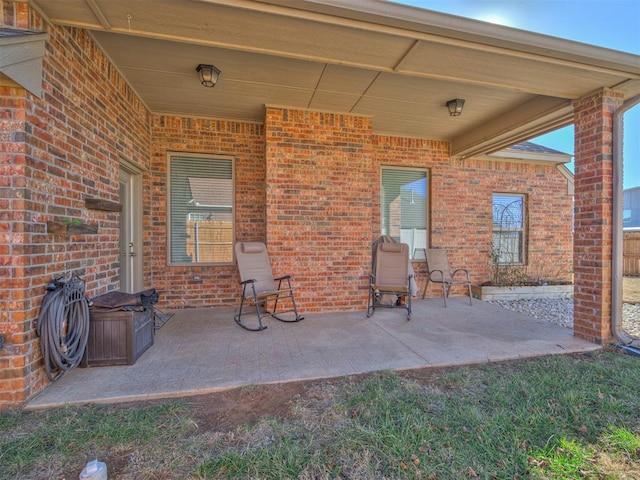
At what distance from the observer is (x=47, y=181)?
86.9 inches

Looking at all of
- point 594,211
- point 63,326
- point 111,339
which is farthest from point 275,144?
point 594,211

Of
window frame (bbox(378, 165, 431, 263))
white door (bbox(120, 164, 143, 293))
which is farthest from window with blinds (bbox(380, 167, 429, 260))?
white door (bbox(120, 164, 143, 293))

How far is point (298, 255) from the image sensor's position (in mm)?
4352

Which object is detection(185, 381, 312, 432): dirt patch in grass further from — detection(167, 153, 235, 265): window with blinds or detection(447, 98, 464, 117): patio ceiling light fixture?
detection(447, 98, 464, 117): patio ceiling light fixture

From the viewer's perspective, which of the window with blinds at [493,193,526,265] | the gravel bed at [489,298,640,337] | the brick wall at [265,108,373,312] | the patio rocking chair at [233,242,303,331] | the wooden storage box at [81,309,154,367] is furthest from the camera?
the window with blinds at [493,193,526,265]

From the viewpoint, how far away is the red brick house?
2105 millimetres

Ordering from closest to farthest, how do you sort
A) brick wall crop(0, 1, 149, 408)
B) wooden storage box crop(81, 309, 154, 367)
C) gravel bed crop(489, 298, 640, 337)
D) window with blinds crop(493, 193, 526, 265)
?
brick wall crop(0, 1, 149, 408) < wooden storage box crop(81, 309, 154, 367) < gravel bed crop(489, 298, 640, 337) < window with blinds crop(493, 193, 526, 265)

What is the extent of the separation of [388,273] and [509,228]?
3.50 meters

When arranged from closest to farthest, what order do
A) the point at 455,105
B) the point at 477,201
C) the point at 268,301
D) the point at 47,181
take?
1. the point at 47,181
2. the point at 455,105
3. the point at 268,301
4. the point at 477,201

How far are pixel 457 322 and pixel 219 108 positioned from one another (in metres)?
4.46

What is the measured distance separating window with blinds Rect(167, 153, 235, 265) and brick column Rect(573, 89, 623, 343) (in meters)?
4.62

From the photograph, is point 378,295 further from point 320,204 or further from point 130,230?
point 130,230

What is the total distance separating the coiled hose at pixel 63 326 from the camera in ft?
6.89

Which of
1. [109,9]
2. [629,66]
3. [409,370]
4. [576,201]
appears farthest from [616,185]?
[109,9]
